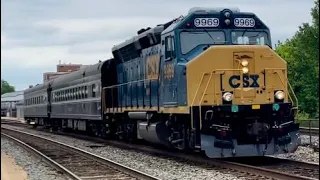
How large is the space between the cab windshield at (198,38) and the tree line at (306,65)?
102 ft

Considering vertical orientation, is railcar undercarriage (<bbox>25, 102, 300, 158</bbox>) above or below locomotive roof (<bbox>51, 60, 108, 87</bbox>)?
below

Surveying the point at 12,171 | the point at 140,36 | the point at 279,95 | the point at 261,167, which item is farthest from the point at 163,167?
the point at 140,36

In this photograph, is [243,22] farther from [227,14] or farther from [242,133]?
[242,133]

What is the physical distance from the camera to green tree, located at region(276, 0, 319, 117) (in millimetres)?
46719

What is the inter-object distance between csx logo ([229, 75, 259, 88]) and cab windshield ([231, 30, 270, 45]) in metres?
1.42

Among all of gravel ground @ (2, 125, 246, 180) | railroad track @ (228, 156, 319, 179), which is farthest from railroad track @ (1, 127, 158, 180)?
railroad track @ (228, 156, 319, 179)

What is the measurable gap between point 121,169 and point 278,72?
4559 mm

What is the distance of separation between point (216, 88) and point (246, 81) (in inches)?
A: 30.3

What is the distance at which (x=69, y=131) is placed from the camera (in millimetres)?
37500

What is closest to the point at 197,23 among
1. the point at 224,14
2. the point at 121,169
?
the point at 224,14

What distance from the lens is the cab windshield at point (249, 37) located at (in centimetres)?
1523

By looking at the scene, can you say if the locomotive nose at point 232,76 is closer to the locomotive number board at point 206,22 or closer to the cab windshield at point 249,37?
the cab windshield at point 249,37

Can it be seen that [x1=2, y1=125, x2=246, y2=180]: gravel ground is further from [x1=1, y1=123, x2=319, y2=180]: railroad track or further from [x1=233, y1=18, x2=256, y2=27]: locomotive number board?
[x1=233, y1=18, x2=256, y2=27]: locomotive number board

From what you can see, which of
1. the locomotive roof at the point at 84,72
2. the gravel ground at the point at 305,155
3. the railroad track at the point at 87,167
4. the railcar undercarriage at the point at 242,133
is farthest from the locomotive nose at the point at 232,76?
the locomotive roof at the point at 84,72
